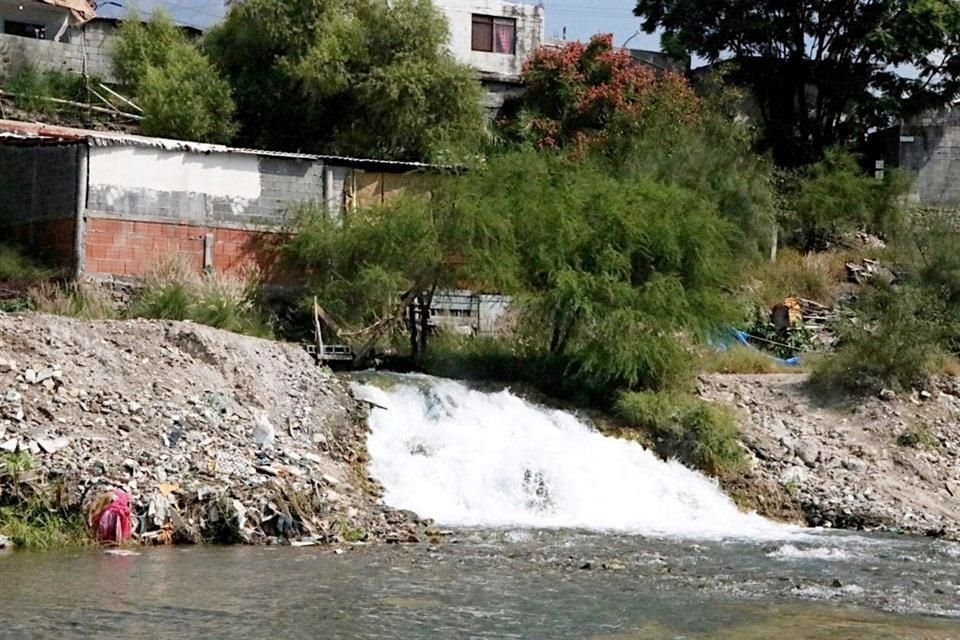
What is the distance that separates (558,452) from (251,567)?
8364mm

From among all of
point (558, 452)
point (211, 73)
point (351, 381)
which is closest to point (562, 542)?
point (558, 452)

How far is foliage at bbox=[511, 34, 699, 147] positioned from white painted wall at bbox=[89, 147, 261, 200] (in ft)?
32.8

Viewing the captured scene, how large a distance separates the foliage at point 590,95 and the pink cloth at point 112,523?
20.0m

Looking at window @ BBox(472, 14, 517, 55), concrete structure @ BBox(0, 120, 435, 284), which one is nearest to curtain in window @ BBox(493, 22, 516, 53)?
window @ BBox(472, 14, 517, 55)

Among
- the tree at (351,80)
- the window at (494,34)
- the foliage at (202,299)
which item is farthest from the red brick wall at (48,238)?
the window at (494,34)

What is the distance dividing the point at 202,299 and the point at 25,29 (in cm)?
2007

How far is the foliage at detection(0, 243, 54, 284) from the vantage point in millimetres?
24719

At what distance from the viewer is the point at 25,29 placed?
41.3 meters

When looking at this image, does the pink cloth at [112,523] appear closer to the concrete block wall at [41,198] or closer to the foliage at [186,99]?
the concrete block wall at [41,198]

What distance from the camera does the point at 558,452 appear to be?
22891 millimetres

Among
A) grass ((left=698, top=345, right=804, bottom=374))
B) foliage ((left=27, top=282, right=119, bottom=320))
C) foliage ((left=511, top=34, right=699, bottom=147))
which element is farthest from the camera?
foliage ((left=511, top=34, right=699, bottom=147))

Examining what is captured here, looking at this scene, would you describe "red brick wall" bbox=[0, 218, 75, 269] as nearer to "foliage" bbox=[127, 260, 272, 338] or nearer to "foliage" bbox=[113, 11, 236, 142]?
"foliage" bbox=[127, 260, 272, 338]

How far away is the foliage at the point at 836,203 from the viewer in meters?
35.9

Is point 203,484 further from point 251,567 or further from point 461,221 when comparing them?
point 461,221
